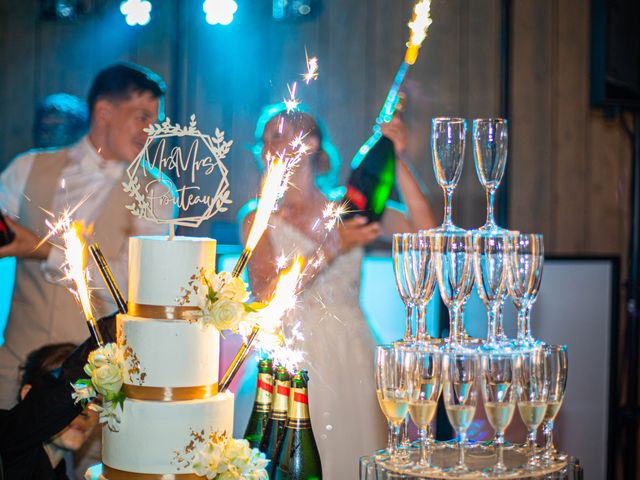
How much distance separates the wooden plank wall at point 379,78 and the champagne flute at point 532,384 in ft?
4.63

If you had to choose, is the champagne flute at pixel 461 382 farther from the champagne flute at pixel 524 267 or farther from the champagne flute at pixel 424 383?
the champagne flute at pixel 524 267

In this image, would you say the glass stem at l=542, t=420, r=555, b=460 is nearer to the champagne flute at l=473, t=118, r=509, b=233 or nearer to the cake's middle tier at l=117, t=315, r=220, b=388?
the champagne flute at l=473, t=118, r=509, b=233

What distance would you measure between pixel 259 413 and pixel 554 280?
1.43 m

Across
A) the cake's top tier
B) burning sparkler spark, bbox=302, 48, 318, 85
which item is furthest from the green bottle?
burning sparkler spark, bbox=302, 48, 318, 85

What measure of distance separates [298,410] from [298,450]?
0.12m

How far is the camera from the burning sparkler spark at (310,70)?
2.94 meters

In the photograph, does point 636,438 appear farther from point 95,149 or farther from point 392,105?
point 95,149

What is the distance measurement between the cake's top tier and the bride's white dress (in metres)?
1.19

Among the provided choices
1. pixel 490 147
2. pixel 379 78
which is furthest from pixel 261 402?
pixel 379 78

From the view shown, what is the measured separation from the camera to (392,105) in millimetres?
3014

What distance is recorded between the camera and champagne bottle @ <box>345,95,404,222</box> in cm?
292

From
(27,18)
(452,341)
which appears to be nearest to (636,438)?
(452,341)

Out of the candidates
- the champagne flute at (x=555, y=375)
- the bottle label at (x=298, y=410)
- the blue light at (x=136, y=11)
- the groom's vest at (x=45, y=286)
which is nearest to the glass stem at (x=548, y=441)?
the champagne flute at (x=555, y=375)

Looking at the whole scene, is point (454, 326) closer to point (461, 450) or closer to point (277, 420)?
point (461, 450)
